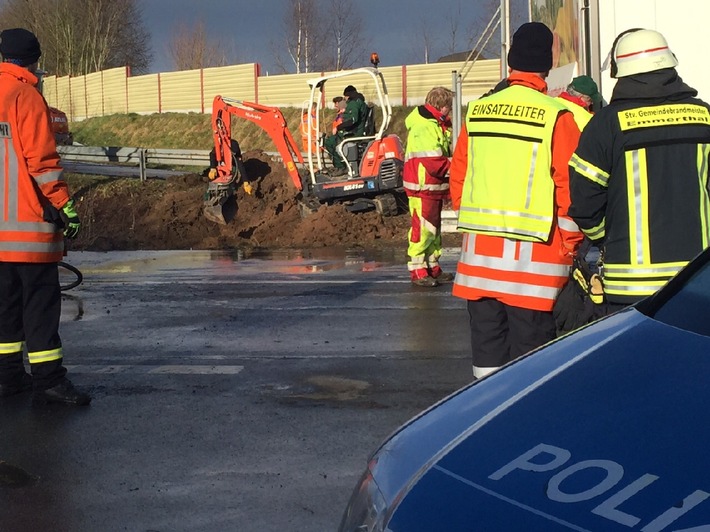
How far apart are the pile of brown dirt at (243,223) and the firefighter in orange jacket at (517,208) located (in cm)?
1053

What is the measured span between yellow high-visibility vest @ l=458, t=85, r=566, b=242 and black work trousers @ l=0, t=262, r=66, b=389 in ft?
8.68

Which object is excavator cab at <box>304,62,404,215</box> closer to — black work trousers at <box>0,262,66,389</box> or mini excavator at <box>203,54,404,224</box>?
mini excavator at <box>203,54,404,224</box>

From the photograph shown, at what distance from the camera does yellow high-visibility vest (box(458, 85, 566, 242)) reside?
4770 millimetres

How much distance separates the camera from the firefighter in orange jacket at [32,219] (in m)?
6.06

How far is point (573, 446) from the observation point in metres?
2.12

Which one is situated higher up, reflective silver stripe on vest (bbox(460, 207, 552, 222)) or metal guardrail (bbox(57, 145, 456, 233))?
metal guardrail (bbox(57, 145, 456, 233))

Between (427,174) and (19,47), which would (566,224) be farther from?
(427,174)

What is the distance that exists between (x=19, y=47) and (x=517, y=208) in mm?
3057

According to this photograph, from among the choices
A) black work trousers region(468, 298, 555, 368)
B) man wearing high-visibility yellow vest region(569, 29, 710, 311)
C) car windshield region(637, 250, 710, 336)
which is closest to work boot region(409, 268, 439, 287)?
black work trousers region(468, 298, 555, 368)

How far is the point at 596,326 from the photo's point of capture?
2908 millimetres

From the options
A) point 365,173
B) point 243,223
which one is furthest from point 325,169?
point 243,223

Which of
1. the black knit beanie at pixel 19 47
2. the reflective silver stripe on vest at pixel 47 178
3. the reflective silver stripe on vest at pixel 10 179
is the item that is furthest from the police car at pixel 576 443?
the black knit beanie at pixel 19 47

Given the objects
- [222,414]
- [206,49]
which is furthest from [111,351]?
[206,49]

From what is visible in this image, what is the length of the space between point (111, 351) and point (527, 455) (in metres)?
6.15
